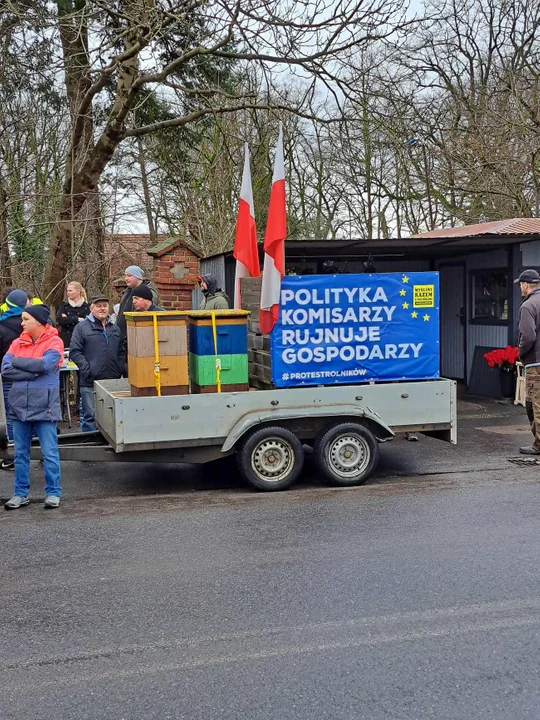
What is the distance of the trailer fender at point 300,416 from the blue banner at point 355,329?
1.10 feet

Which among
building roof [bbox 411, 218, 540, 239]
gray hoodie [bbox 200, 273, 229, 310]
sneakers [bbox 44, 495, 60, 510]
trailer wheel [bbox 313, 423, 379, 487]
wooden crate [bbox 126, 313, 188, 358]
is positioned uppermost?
building roof [bbox 411, 218, 540, 239]

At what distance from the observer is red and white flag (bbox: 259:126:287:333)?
25.7 ft

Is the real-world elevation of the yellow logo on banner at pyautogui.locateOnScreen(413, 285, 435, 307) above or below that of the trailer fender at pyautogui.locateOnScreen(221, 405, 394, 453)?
above

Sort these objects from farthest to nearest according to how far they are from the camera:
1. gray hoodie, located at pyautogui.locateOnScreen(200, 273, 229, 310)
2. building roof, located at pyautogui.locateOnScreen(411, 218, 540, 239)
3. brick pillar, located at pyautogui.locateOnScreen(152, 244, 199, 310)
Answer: brick pillar, located at pyautogui.locateOnScreen(152, 244, 199, 310) → building roof, located at pyautogui.locateOnScreen(411, 218, 540, 239) → gray hoodie, located at pyautogui.locateOnScreen(200, 273, 229, 310)

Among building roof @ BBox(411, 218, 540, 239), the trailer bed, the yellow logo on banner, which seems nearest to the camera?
the trailer bed

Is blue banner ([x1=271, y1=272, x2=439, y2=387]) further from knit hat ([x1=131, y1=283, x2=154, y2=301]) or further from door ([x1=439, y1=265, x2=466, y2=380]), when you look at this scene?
door ([x1=439, y1=265, x2=466, y2=380])

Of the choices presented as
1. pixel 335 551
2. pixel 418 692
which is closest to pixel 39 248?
pixel 335 551

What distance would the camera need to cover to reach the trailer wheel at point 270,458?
24.9ft

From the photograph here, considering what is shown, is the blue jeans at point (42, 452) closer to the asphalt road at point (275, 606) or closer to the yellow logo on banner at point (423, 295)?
the asphalt road at point (275, 606)

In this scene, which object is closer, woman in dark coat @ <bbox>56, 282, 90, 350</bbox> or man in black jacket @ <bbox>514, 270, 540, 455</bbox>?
man in black jacket @ <bbox>514, 270, 540, 455</bbox>

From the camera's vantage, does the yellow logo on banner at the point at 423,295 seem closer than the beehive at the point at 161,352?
No

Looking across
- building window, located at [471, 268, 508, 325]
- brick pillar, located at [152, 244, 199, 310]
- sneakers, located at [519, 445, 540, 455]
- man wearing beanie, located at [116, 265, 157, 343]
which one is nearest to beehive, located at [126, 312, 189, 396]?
man wearing beanie, located at [116, 265, 157, 343]

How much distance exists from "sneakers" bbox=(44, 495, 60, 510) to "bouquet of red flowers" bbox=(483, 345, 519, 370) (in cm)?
843

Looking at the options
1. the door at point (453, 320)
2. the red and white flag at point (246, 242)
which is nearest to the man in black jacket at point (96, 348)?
the red and white flag at point (246, 242)
